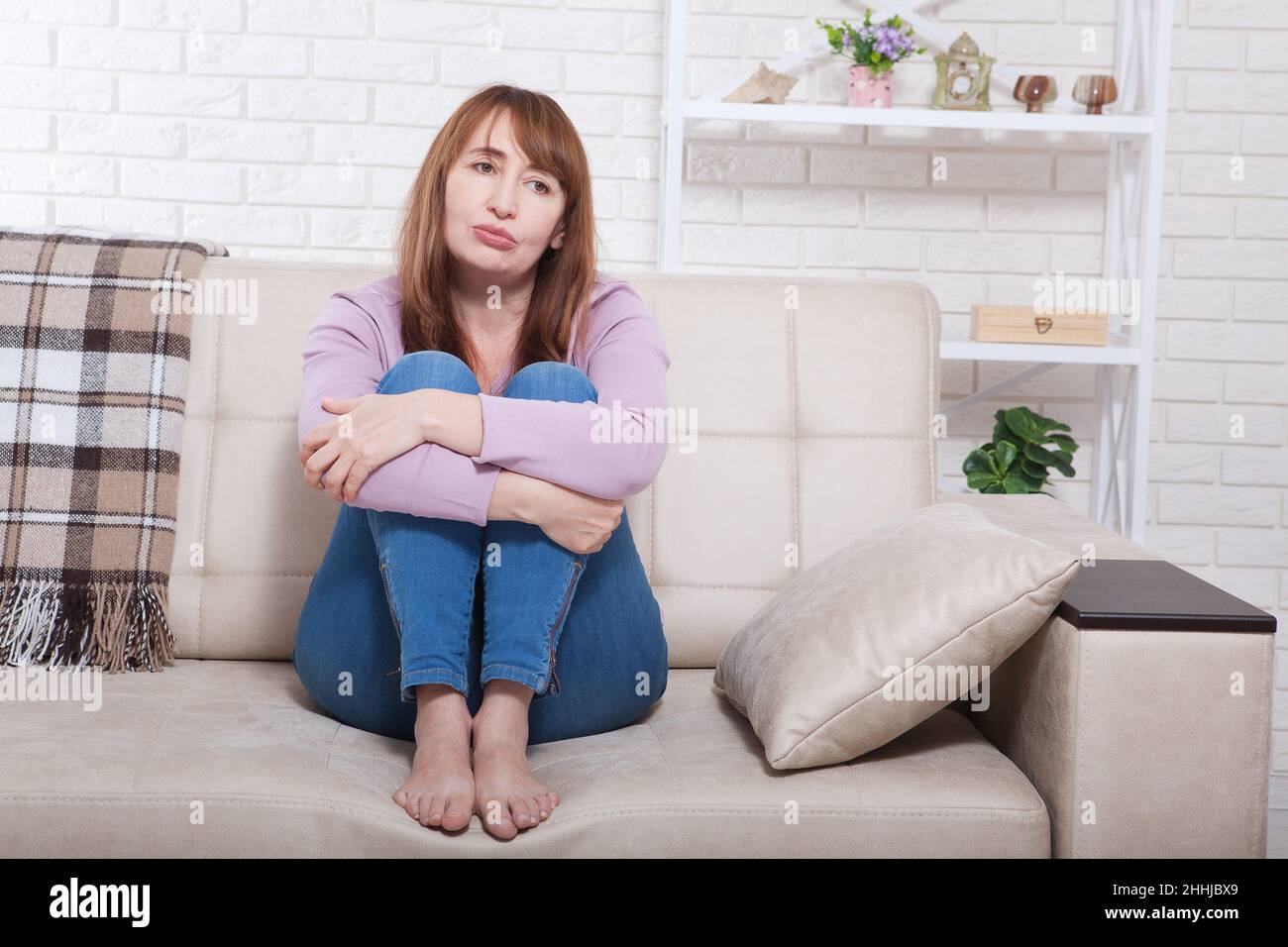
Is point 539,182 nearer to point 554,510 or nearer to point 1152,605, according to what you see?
point 554,510

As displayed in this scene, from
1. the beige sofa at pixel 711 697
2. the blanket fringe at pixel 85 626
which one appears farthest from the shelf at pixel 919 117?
the blanket fringe at pixel 85 626

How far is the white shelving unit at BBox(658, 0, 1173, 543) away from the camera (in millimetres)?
2443

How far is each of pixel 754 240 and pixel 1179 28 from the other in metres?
0.98

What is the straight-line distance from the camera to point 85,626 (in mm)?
1674

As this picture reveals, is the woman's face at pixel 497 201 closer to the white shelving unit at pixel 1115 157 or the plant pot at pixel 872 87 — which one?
the white shelving unit at pixel 1115 157

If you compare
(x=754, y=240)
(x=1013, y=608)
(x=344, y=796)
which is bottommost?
(x=344, y=796)

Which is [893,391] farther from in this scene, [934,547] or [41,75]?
[41,75]

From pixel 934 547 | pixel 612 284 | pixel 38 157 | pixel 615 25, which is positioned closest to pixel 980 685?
pixel 934 547

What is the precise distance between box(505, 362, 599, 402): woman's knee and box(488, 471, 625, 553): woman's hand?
11cm

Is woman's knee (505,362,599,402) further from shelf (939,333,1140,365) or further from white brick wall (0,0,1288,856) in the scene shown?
white brick wall (0,0,1288,856)

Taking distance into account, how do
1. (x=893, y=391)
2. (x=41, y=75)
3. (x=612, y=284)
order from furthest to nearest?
1. (x=41, y=75)
2. (x=893, y=391)
3. (x=612, y=284)

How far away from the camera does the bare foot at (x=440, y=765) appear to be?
1.24 metres

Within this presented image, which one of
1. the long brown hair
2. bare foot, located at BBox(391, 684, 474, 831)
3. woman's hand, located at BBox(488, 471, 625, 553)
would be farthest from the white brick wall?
bare foot, located at BBox(391, 684, 474, 831)

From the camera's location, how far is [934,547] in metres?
1.42
